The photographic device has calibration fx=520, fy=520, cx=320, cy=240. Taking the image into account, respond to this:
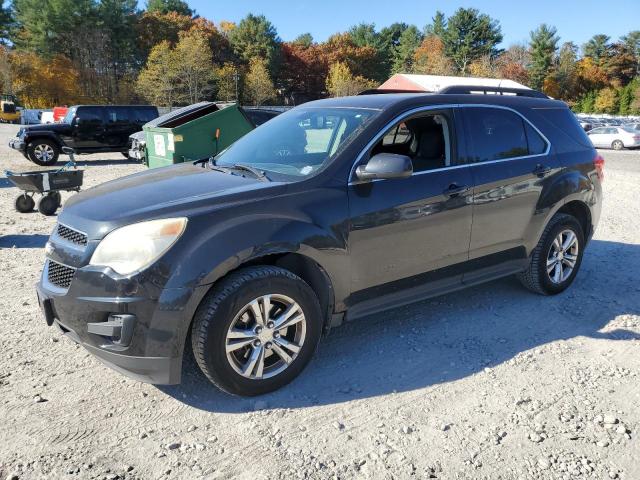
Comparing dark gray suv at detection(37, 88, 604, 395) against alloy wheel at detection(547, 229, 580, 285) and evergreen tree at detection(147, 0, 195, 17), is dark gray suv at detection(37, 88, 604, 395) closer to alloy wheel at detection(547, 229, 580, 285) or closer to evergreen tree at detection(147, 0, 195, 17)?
alloy wheel at detection(547, 229, 580, 285)

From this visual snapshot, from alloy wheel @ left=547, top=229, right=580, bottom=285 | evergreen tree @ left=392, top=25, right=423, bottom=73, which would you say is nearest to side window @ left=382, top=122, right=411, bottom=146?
alloy wheel @ left=547, top=229, right=580, bottom=285

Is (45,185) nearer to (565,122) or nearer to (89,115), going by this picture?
(565,122)

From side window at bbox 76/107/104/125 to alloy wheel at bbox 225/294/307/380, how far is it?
51.8 ft

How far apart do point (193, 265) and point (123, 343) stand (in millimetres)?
562

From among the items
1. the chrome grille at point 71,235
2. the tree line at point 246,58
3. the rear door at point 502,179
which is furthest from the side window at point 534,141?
the tree line at point 246,58

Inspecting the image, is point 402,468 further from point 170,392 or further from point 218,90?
point 218,90

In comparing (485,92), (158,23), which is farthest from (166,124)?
(158,23)

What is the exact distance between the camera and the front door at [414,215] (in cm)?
345

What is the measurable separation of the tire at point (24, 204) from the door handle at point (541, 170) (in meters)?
7.97

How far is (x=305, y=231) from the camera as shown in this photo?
3164 mm

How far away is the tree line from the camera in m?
60.7

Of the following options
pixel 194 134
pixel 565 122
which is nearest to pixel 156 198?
pixel 565 122

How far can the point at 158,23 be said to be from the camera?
73562 mm

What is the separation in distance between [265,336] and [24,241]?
522 centimetres
